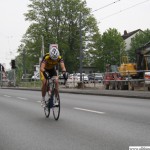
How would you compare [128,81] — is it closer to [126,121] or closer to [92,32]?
[126,121]

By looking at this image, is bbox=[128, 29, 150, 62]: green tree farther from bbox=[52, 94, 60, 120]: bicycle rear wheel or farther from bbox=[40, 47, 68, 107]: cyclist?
bbox=[52, 94, 60, 120]: bicycle rear wheel

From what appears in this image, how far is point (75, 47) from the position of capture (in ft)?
229

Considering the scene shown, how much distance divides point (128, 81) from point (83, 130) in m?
18.7

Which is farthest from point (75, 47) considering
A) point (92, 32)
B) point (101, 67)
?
point (101, 67)

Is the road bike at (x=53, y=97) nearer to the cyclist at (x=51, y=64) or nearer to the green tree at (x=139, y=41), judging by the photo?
the cyclist at (x=51, y=64)

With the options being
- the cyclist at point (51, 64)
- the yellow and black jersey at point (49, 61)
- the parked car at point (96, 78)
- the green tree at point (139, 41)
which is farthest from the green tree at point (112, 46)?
the yellow and black jersey at point (49, 61)

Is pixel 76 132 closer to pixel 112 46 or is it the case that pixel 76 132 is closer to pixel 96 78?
pixel 96 78

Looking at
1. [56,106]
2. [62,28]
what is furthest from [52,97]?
[62,28]

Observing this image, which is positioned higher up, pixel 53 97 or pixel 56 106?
pixel 53 97

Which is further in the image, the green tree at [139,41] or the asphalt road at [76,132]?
the green tree at [139,41]

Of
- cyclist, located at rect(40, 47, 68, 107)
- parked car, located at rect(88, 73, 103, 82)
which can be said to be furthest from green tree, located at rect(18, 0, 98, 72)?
cyclist, located at rect(40, 47, 68, 107)

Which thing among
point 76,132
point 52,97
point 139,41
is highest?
point 139,41

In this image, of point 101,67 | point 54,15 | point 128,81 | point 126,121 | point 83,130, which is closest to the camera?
point 83,130

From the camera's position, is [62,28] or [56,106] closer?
[56,106]
